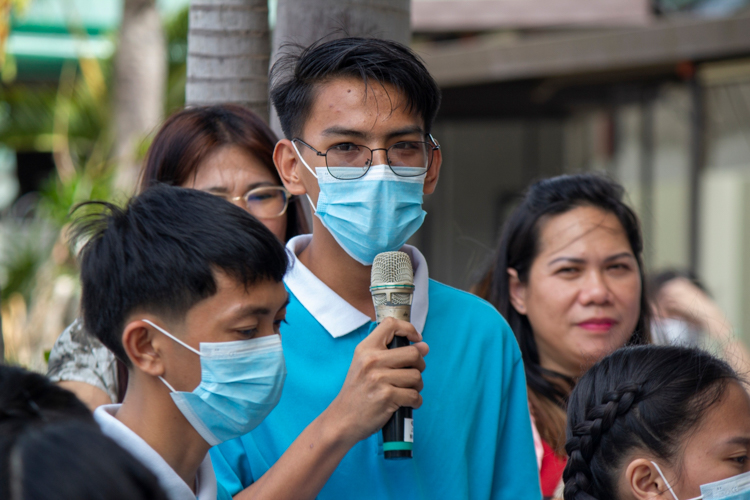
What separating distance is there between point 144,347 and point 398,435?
63 cm

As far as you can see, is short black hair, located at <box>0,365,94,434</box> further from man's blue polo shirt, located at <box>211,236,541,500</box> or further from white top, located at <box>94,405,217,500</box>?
man's blue polo shirt, located at <box>211,236,541,500</box>

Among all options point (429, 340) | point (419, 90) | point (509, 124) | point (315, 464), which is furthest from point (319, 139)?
point (509, 124)

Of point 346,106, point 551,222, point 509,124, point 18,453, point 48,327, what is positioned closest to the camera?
point 18,453

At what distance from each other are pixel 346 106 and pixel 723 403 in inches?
50.5

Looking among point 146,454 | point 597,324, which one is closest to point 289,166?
point 146,454

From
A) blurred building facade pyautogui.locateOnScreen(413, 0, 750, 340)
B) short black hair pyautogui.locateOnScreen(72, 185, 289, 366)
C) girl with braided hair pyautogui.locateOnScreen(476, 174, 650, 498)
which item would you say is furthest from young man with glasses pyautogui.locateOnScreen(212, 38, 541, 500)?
blurred building facade pyautogui.locateOnScreen(413, 0, 750, 340)

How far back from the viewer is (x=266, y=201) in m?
2.93

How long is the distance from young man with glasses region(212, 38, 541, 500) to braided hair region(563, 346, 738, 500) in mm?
143

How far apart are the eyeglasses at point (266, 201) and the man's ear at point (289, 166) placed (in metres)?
0.57

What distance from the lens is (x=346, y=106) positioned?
2.14 m

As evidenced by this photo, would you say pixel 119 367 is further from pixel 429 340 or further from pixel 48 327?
pixel 48 327

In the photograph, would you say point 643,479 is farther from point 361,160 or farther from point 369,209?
point 361,160

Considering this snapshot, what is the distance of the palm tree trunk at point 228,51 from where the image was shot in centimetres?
328

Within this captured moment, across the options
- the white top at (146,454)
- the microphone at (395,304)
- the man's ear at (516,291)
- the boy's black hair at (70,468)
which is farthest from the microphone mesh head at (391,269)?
the man's ear at (516,291)
